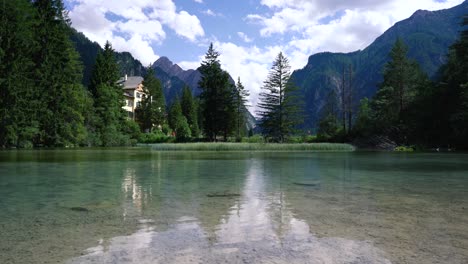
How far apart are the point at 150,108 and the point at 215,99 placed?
1002 inches

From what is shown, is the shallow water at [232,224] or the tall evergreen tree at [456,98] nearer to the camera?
the shallow water at [232,224]

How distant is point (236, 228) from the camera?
542 cm

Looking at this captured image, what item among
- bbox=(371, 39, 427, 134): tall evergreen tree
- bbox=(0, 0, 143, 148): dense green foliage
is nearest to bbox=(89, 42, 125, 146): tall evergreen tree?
bbox=(0, 0, 143, 148): dense green foliage

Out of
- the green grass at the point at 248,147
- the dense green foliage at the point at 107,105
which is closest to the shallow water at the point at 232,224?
the green grass at the point at 248,147

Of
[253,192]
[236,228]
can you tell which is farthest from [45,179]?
[236,228]

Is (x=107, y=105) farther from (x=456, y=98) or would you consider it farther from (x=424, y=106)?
(x=456, y=98)

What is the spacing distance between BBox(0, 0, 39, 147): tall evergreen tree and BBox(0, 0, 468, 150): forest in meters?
0.10

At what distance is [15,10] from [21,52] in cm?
442

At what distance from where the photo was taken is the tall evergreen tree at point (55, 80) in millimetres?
44531

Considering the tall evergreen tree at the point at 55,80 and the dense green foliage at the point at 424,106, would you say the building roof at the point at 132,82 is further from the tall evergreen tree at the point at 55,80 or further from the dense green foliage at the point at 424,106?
the dense green foliage at the point at 424,106

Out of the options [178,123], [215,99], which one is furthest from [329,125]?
[178,123]

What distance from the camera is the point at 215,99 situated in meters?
65.9

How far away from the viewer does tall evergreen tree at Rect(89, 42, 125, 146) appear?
57641mm

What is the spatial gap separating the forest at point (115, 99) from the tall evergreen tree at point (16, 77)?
0.10 m
